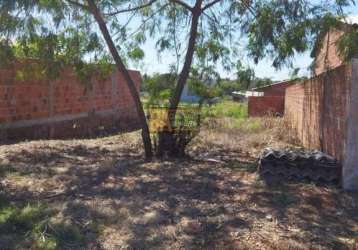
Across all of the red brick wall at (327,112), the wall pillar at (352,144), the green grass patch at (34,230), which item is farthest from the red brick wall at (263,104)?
the green grass patch at (34,230)

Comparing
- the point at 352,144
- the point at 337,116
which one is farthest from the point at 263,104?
the point at 352,144

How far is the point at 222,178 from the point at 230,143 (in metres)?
3.74

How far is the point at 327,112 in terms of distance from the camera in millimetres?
7301

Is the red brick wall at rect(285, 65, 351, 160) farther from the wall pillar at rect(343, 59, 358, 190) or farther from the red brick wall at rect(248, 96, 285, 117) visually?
the red brick wall at rect(248, 96, 285, 117)

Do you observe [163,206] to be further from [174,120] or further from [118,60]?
[118,60]

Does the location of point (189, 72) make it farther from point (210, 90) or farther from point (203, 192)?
point (203, 192)

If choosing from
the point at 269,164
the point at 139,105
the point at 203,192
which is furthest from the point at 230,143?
the point at 203,192

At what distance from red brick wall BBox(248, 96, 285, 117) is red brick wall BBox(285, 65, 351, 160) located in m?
10.7

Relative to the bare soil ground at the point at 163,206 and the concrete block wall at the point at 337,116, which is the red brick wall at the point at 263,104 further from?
the bare soil ground at the point at 163,206

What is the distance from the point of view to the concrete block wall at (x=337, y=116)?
574 cm

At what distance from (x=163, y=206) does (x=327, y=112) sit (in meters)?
3.69

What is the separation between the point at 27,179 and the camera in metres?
6.34

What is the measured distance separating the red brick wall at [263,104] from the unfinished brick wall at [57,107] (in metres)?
7.37

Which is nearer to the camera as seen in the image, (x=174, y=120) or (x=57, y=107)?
(x=174, y=120)
